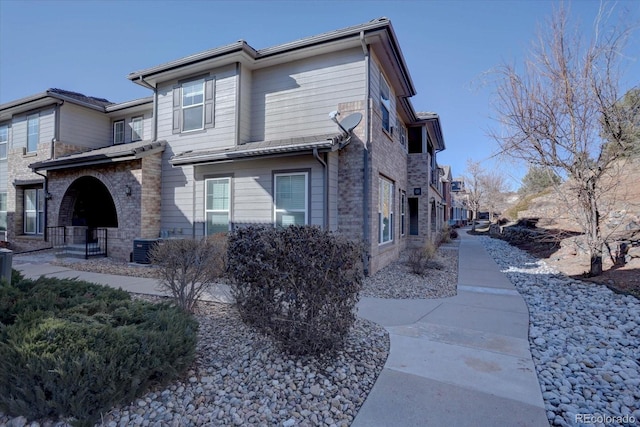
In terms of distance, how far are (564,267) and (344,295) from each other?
912 centimetres

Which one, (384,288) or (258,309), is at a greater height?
(258,309)

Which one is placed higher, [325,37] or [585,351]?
[325,37]

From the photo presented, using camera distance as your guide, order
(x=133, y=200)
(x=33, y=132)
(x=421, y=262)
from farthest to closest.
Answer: (x=33, y=132), (x=133, y=200), (x=421, y=262)

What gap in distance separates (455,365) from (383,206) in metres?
6.74

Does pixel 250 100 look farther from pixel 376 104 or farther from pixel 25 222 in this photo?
pixel 25 222

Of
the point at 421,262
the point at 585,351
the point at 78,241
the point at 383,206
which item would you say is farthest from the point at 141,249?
the point at 585,351

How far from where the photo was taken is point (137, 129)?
13852 mm

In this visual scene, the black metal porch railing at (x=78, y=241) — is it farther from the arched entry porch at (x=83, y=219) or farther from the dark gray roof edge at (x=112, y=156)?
the dark gray roof edge at (x=112, y=156)

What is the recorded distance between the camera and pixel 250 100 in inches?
395

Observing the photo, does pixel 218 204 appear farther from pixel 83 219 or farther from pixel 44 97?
pixel 44 97

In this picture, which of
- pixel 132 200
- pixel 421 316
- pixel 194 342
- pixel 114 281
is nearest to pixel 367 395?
pixel 194 342

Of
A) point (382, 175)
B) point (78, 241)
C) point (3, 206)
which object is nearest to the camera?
point (382, 175)

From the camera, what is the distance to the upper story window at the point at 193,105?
1010cm

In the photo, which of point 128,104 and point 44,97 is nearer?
point 44,97
